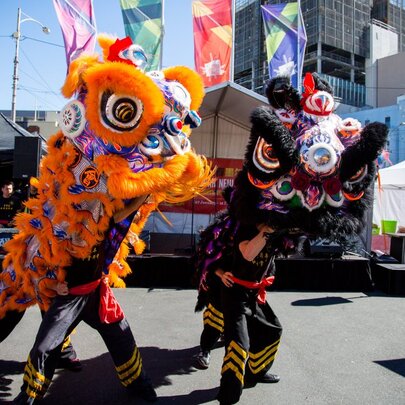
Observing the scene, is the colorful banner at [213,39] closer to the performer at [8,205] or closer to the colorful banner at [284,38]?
the colorful banner at [284,38]

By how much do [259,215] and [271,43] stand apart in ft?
27.1

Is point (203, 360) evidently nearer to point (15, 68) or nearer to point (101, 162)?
point (101, 162)

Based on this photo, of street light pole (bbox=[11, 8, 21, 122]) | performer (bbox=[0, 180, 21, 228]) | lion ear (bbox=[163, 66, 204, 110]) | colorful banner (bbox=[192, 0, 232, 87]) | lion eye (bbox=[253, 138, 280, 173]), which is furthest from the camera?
street light pole (bbox=[11, 8, 21, 122])

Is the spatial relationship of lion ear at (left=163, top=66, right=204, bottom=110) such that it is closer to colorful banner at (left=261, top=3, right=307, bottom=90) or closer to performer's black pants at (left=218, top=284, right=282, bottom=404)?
performer's black pants at (left=218, top=284, right=282, bottom=404)

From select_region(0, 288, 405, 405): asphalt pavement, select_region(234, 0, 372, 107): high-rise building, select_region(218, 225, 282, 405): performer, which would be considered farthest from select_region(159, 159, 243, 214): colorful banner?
select_region(234, 0, 372, 107): high-rise building

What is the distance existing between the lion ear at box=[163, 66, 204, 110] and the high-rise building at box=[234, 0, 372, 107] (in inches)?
1534

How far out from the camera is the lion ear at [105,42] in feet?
7.85

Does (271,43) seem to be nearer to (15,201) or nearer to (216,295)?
(15,201)

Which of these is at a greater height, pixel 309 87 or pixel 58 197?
pixel 309 87

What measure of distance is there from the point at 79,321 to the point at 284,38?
346 inches

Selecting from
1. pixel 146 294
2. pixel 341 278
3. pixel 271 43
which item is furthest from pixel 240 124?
pixel 146 294

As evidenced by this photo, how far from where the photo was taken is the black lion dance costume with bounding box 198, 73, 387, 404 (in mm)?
2170

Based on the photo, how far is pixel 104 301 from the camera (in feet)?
8.08

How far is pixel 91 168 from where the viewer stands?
2.26m
